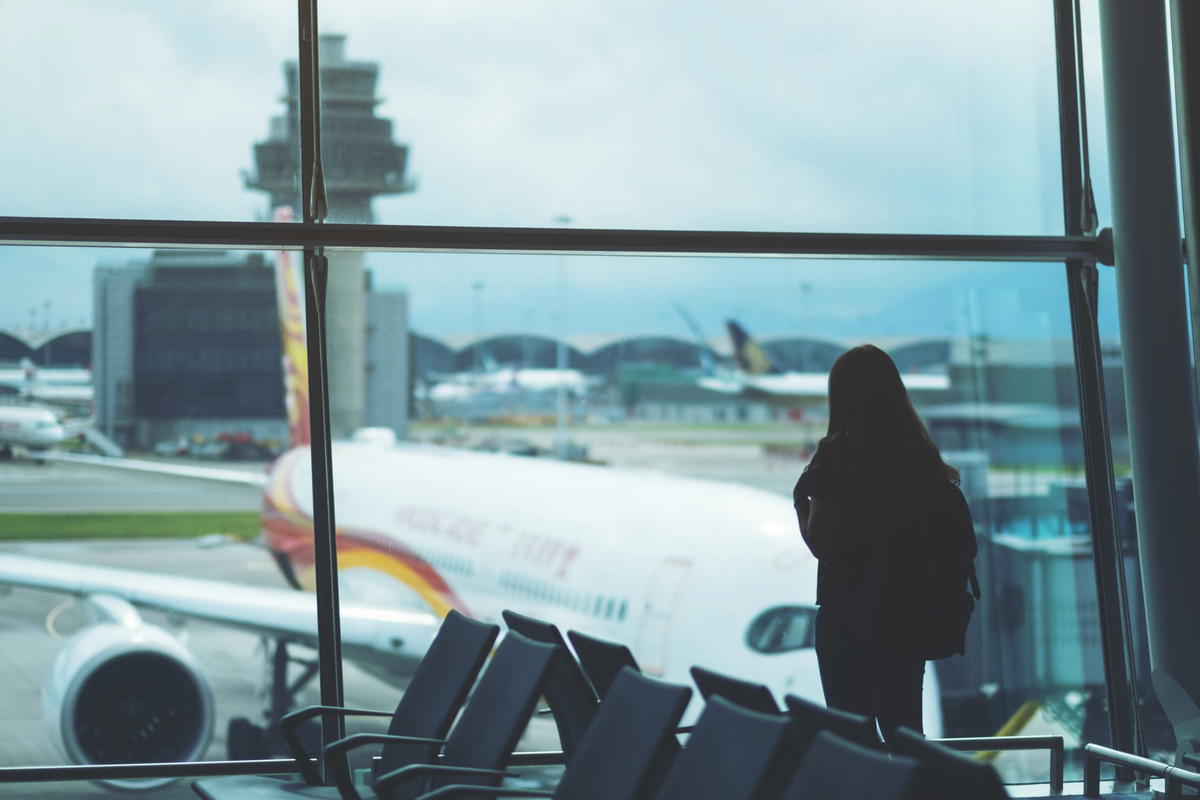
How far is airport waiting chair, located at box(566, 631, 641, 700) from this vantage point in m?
2.47

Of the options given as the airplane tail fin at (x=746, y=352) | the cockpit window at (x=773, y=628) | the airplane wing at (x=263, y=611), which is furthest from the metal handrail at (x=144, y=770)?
the airplane tail fin at (x=746, y=352)

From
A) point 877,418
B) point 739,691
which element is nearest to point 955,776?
point 739,691

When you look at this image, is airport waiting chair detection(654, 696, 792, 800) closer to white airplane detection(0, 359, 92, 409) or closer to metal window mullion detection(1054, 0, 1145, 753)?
metal window mullion detection(1054, 0, 1145, 753)

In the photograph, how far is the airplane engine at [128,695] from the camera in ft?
17.3

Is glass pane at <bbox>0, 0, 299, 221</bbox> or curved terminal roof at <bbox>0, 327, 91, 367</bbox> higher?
glass pane at <bbox>0, 0, 299, 221</bbox>

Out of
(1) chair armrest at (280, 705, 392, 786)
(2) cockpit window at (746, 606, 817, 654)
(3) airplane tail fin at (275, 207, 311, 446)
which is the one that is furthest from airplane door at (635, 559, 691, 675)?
(1) chair armrest at (280, 705, 392, 786)

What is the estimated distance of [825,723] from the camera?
5.99ft

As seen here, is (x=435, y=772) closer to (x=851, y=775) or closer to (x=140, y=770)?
(x=851, y=775)

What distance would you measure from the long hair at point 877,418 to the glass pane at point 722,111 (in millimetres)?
1364

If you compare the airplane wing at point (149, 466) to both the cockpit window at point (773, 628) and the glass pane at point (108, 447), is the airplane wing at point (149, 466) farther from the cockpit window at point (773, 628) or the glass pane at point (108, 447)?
the cockpit window at point (773, 628)

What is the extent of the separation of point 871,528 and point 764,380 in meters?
18.5

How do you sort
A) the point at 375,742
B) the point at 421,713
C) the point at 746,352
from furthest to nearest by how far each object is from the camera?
the point at 746,352 → the point at 421,713 → the point at 375,742

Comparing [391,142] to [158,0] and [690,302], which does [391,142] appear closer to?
[158,0]

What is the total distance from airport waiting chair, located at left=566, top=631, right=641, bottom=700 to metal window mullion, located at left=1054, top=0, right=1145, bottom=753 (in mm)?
2193
